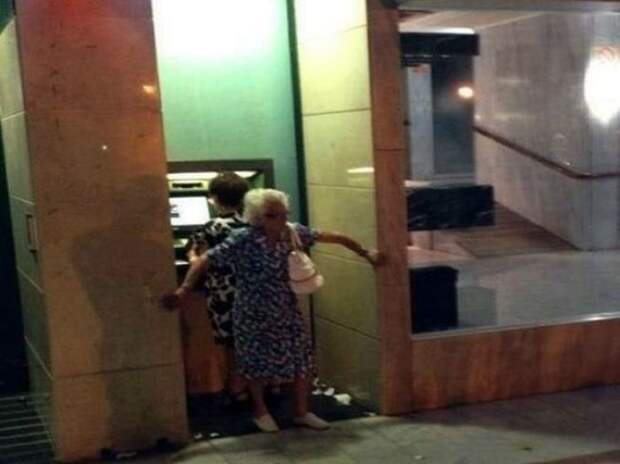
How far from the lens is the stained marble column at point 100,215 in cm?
509

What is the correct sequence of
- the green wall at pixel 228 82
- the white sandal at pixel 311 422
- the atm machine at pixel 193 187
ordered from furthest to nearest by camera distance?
the green wall at pixel 228 82 < the atm machine at pixel 193 187 < the white sandal at pixel 311 422

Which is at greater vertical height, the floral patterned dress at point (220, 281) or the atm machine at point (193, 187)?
the atm machine at point (193, 187)

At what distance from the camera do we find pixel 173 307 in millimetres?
5309

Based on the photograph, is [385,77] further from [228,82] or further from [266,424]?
[266,424]

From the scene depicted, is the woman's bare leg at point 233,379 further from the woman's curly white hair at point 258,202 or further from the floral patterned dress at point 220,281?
the woman's curly white hair at point 258,202

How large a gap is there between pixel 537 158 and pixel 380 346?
4.42 m

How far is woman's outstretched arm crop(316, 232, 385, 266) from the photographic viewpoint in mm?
5762

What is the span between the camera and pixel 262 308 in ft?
18.3

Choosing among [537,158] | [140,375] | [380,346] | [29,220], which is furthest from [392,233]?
[537,158]

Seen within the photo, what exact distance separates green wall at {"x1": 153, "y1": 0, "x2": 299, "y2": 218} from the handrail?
2.10 m

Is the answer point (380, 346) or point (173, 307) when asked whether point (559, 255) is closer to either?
point (380, 346)

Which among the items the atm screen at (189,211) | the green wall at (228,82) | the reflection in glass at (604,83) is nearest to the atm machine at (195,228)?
the atm screen at (189,211)

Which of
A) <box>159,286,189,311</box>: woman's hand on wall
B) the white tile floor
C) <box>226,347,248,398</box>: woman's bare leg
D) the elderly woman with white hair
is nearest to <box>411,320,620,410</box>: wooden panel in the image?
the white tile floor

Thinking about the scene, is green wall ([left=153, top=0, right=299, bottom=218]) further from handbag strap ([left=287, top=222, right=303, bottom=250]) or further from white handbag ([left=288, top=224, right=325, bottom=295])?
white handbag ([left=288, top=224, right=325, bottom=295])
